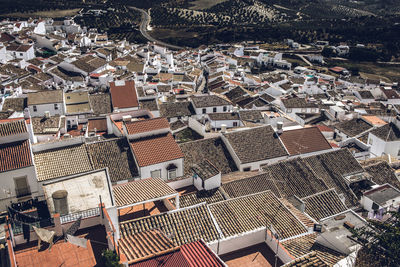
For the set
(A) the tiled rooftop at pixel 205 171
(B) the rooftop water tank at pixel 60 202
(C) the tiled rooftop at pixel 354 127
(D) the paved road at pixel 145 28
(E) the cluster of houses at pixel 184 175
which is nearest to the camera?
(E) the cluster of houses at pixel 184 175

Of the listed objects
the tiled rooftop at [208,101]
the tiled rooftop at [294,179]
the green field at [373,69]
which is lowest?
the green field at [373,69]

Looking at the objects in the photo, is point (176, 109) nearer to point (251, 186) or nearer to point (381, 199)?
point (251, 186)

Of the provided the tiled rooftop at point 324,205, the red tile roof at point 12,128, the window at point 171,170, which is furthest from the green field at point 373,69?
the red tile roof at point 12,128

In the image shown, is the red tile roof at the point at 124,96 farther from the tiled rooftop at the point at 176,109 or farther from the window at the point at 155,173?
the window at the point at 155,173

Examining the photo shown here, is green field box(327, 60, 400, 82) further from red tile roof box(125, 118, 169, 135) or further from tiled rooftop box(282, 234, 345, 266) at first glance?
tiled rooftop box(282, 234, 345, 266)

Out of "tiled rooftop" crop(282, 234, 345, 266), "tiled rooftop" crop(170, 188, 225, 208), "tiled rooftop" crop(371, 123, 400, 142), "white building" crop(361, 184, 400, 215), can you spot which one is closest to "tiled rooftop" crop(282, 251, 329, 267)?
"tiled rooftop" crop(282, 234, 345, 266)

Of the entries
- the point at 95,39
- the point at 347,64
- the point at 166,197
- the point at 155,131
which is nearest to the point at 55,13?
the point at 95,39
